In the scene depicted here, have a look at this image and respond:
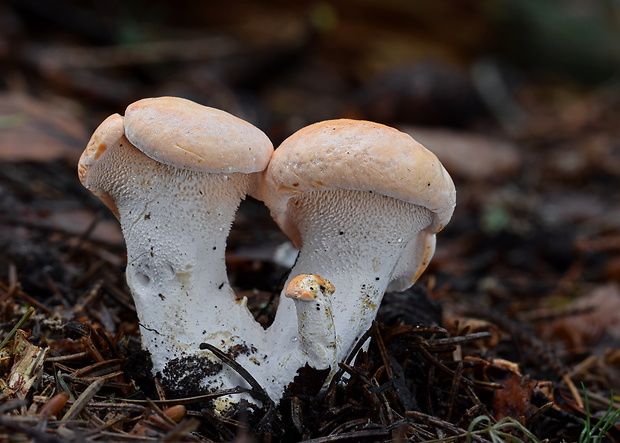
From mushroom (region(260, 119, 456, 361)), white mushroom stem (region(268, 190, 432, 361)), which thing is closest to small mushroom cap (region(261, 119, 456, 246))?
mushroom (region(260, 119, 456, 361))

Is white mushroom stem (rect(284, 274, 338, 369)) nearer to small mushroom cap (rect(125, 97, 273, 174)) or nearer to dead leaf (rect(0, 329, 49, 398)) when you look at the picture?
small mushroom cap (rect(125, 97, 273, 174))

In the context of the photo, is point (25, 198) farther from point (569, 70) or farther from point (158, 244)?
point (569, 70)

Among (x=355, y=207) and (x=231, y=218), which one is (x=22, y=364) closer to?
(x=231, y=218)

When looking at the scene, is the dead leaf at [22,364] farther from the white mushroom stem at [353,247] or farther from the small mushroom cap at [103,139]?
the white mushroom stem at [353,247]

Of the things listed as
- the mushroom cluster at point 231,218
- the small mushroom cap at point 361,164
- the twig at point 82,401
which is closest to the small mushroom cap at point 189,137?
the mushroom cluster at point 231,218

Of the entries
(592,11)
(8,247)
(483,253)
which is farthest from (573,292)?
(592,11)

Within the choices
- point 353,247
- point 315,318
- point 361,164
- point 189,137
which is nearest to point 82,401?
point 315,318
